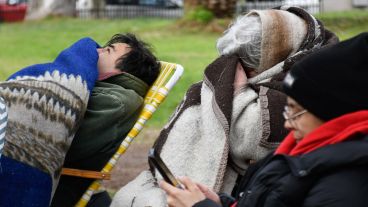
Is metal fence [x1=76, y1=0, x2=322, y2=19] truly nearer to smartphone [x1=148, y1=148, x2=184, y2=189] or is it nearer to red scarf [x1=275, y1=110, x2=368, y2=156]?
smartphone [x1=148, y1=148, x2=184, y2=189]

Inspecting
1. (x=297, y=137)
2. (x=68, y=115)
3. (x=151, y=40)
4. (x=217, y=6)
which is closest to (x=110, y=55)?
(x=68, y=115)

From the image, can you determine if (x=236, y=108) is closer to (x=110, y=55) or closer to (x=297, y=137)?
(x=110, y=55)

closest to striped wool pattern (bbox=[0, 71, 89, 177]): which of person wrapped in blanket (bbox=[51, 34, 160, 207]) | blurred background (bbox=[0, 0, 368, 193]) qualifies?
person wrapped in blanket (bbox=[51, 34, 160, 207])

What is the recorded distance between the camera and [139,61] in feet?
14.2

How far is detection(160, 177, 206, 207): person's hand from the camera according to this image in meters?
2.92

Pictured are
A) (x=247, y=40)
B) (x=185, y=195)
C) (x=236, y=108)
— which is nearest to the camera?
(x=185, y=195)

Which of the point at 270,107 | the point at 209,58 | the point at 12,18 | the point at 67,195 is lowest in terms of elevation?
the point at 12,18

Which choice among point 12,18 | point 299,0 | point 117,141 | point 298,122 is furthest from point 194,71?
point 12,18

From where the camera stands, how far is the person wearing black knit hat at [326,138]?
8.18ft

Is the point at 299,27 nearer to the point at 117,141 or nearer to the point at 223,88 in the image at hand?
the point at 223,88

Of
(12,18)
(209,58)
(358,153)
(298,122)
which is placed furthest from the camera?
(12,18)

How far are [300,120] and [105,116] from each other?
1555 mm

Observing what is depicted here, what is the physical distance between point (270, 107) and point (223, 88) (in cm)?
25

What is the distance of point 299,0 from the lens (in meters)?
24.4
